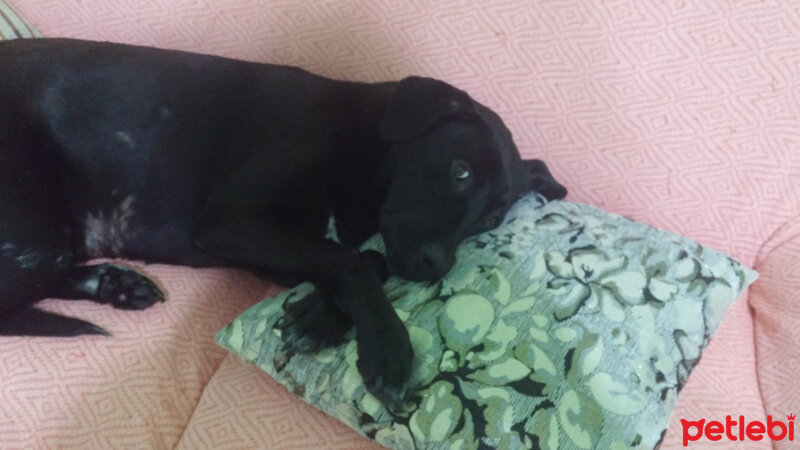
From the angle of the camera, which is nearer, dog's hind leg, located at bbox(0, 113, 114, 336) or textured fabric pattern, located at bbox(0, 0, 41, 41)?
dog's hind leg, located at bbox(0, 113, 114, 336)

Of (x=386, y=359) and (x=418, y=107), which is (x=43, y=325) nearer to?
(x=386, y=359)

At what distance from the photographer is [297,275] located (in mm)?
1203

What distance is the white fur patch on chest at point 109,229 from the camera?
127 cm

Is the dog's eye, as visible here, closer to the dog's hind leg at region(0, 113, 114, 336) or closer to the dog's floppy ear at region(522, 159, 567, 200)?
the dog's floppy ear at region(522, 159, 567, 200)

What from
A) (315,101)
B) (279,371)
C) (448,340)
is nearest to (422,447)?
(448,340)

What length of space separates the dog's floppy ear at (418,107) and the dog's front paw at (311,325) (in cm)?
40

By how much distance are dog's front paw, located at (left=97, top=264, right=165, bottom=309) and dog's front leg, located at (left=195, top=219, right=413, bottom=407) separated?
147 millimetres

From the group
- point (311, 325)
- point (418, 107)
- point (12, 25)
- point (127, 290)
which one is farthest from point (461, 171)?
point (12, 25)

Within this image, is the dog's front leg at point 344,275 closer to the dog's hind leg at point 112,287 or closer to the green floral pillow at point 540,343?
the green floral pillow at point 540,343

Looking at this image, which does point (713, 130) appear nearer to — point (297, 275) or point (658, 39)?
point (658, 39)

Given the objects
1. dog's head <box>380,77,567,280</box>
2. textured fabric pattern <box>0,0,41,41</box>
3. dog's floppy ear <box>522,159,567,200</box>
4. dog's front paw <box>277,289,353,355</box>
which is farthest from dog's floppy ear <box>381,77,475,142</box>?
textured fabric pattern <box>0,0,41,41</box>

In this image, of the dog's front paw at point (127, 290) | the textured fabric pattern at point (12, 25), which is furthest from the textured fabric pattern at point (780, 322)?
the textured fabric pattern at point (12, 25)

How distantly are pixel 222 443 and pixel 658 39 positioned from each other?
1.26m

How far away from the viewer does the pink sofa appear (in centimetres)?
100
